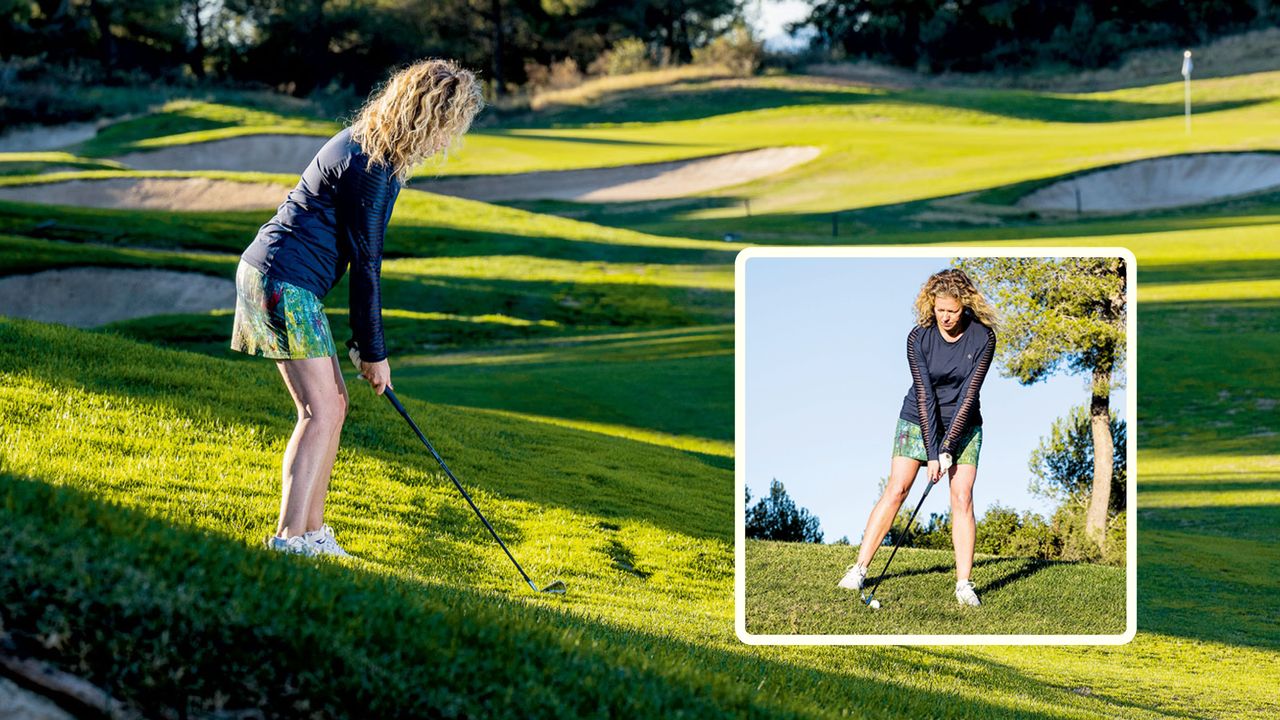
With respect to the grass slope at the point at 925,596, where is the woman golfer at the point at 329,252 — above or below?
above

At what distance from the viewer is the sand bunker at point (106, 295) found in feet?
89.9

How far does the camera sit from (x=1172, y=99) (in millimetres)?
64125

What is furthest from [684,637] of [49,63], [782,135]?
[49,63]

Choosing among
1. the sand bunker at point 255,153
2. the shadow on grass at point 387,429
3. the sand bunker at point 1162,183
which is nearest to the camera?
the shadow on grass at point 387,429

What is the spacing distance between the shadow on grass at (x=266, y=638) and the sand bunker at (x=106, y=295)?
2353 cm

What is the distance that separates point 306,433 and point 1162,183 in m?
42.9

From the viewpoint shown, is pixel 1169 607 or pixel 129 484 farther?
pixel 1169 607

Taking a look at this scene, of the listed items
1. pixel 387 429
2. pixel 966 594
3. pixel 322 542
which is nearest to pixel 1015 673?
pixel 322 542

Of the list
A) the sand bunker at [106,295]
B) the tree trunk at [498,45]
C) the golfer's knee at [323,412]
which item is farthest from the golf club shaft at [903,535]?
the tree trunk at [498,45]

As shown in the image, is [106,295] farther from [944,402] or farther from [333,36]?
[333,36]

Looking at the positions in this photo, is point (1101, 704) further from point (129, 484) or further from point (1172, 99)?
point (1172, 99)

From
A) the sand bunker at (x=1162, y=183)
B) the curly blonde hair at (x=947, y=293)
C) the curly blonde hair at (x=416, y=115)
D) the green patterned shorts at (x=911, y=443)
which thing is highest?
the curly blonde hair at (x=416, y=115)

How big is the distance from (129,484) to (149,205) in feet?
108

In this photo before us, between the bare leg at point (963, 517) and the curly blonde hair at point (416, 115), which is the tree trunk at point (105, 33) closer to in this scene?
the curly blonde hair at point (416, 115)
